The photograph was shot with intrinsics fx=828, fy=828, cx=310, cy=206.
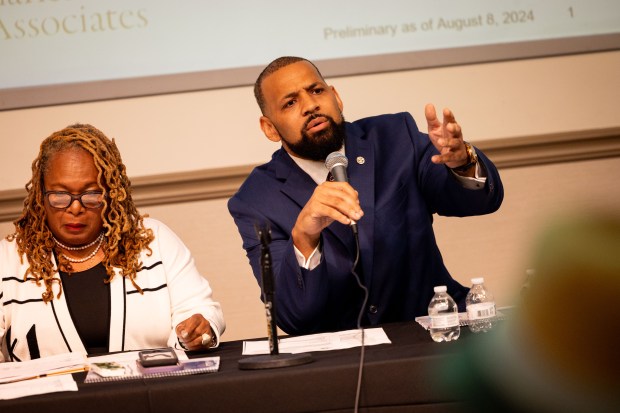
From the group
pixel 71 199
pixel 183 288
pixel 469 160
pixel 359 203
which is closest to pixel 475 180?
pixel 469 160

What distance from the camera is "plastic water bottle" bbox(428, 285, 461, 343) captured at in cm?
184

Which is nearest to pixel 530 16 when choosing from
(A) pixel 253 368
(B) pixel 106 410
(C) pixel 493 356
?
(A) pixel 253 368

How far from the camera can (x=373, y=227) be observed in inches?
100

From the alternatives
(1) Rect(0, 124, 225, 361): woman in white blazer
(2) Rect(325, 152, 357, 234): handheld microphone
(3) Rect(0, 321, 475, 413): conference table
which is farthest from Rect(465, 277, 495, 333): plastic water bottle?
(1) Rect(0, 124, 225, 361): woman in white blazer

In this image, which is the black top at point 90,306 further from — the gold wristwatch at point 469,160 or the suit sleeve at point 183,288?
the gold wristwatch at point 469,160

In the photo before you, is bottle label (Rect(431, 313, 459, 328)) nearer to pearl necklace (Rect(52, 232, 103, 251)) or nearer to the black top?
the black top

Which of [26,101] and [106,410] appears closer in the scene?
[106,410]

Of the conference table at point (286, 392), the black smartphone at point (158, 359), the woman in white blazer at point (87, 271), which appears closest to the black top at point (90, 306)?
the woman in white blazer at point (87, 271)

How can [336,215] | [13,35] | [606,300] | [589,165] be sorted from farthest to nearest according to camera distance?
[589,165] → [13,35] → [336,215] → [606,300]

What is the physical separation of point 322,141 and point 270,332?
1.00 m

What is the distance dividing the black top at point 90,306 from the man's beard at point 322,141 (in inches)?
30.1

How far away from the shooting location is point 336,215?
2.03 m

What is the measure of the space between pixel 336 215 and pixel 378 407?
57 centimetres

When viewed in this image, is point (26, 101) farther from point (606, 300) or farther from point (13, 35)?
point (606, 300)
